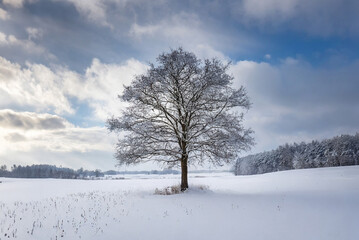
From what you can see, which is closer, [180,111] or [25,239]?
[25,239]

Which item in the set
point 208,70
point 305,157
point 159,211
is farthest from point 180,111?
point 305,157

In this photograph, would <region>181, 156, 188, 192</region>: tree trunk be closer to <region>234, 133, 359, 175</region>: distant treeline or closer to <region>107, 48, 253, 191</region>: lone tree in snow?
<region>107, 48, 253, 191</region>: lone tree in snow

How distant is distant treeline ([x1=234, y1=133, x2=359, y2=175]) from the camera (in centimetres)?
5641

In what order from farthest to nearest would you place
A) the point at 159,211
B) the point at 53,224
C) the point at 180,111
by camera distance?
the point at 180,111 → the point at 159,211 → the point at 53,224

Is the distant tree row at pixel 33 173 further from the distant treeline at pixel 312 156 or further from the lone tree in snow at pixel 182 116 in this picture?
the lone tree in snow at pixel 182 116

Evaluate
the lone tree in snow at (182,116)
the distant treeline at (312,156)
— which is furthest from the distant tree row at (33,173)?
the lone tree in snow at (182,116)

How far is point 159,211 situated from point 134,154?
6.09m

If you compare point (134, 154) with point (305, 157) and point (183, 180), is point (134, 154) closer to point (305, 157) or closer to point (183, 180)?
point (183, 180)

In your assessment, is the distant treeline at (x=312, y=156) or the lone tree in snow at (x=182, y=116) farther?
the distant treeline at (x=312, y=156)

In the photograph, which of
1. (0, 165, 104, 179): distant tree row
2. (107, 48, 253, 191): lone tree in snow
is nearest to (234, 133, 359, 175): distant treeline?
(107, 48, 253, 191): lone tree in snow

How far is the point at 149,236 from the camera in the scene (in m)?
6.36

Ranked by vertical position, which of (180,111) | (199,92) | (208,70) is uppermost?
(208,70)

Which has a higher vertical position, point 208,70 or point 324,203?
point 208,70

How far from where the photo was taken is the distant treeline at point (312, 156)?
5641cm
